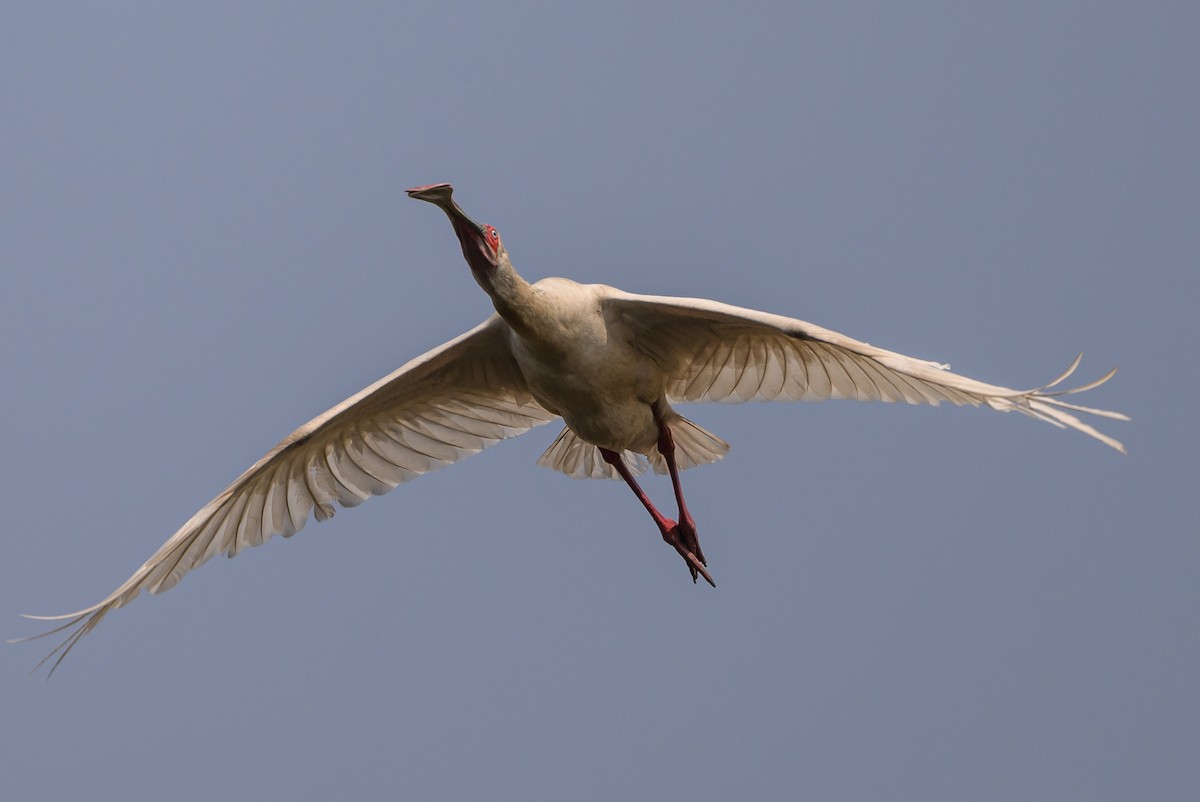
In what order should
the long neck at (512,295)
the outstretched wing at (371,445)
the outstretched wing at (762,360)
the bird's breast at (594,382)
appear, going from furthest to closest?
the outstretched wing at (371,445)
the bird's breast at (594,382)
the long neck at (512,295)
the outstretched wing at (762,360)

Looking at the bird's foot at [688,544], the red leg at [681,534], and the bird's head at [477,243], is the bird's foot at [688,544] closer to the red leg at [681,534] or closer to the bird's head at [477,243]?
the red leg at [681,534]

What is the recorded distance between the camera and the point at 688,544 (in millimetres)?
11586

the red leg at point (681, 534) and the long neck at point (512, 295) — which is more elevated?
the long neck at point (512, 295)

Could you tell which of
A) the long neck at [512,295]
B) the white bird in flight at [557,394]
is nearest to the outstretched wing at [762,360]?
the white bird in flight at [557,394]

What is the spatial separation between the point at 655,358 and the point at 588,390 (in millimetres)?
541

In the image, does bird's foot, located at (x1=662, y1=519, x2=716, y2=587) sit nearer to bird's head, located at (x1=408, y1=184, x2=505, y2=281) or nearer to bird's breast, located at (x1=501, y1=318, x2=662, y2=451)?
bird's breast, located at (x1=501, y1=318, x2=662, y2=451)

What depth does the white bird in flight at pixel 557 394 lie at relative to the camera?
1029 cm

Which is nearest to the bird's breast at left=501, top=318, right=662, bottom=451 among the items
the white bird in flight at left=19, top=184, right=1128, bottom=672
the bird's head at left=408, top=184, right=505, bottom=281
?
the white bird in flight at left=19, top=184, right=1128, bottom=672

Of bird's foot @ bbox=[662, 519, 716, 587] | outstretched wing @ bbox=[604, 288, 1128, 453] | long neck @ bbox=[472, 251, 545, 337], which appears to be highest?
long neck @ bbox=[472, 251, 545, 337]

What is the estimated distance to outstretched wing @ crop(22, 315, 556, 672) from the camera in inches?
446

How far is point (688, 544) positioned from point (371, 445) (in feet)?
7.07

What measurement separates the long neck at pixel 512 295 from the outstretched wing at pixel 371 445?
783 mm

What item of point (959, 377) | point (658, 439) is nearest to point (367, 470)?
point (658, 439)

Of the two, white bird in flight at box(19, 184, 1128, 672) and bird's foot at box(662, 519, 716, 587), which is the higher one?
white bird in flight at box(19, 184, 1128, 672)
